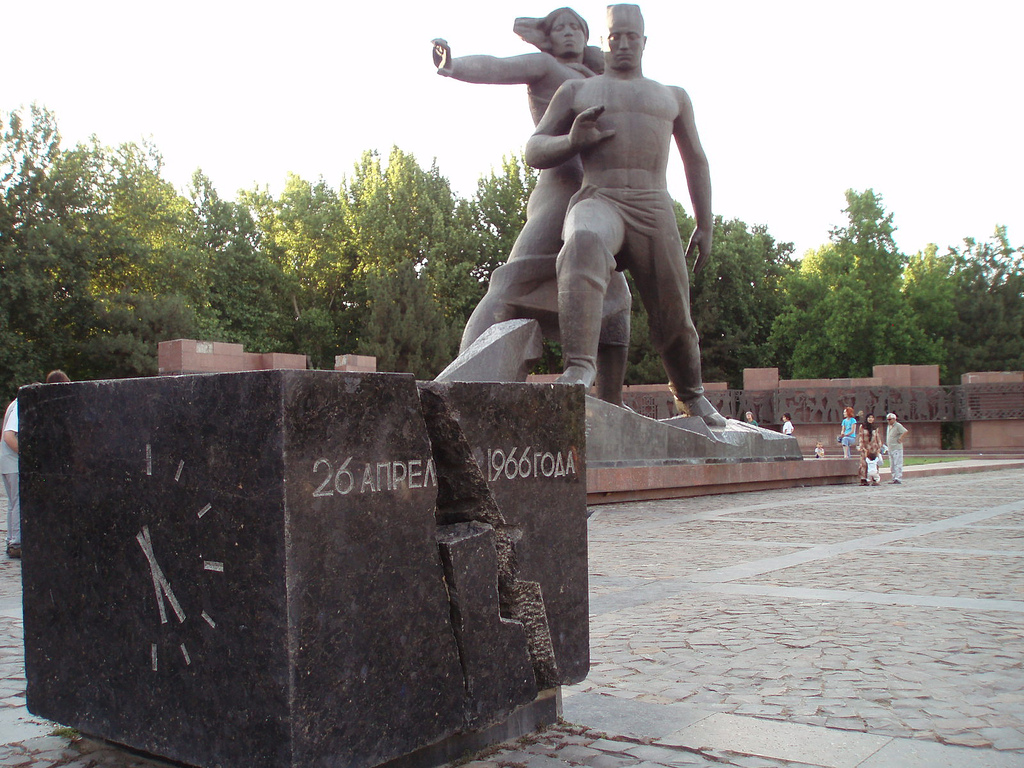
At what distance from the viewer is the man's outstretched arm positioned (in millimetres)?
10398

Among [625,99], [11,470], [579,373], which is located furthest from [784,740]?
[625,99]

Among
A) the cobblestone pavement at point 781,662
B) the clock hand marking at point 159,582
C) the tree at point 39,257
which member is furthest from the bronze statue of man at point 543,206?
the tree at point 39,257

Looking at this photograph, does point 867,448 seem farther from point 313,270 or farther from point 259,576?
point 313,270

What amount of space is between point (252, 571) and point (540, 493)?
39.2 inches

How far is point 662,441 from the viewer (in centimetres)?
1094

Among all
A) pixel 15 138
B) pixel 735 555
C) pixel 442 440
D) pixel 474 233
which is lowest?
pixel 735 555

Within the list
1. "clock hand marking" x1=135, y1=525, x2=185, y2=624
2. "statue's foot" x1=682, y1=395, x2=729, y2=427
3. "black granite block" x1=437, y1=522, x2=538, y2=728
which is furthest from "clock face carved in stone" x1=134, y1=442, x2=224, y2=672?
"statue's foot" x1=682, y1=395, x2=729, y2=427

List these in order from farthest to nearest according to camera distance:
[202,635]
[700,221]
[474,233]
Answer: [474,233] → [700,221] → [202,635]

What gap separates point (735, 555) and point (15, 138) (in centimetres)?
3364

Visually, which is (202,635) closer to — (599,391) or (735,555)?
(735,555)

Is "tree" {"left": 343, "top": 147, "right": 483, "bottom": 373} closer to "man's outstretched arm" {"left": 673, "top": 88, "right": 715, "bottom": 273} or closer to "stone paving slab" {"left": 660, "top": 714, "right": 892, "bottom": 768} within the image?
"man's outstretched arm" {"left": 673, "top": 88, "right": 715, "bottom": 273}

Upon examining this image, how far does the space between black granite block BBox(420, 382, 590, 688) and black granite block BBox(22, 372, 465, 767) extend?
31 centimetres

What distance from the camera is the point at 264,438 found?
2.14 metres

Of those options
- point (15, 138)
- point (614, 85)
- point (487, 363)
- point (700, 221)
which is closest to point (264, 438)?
point (487, 363)
